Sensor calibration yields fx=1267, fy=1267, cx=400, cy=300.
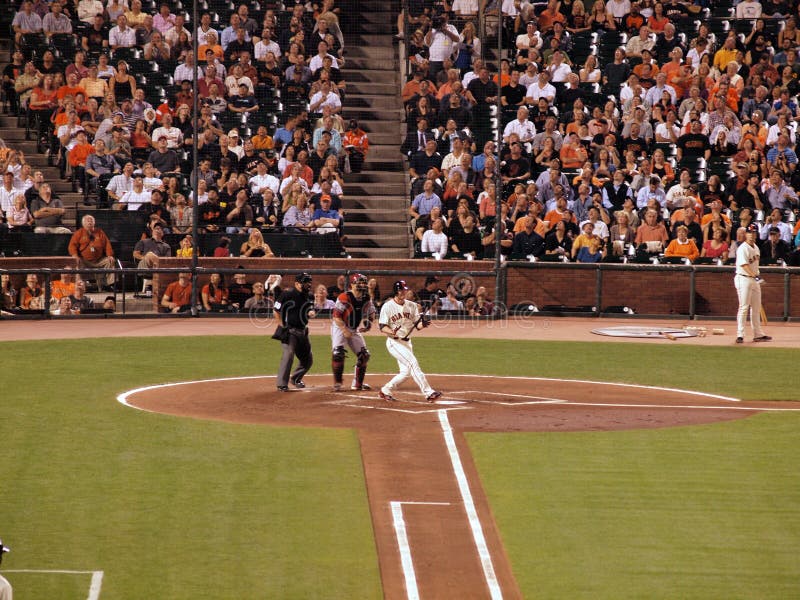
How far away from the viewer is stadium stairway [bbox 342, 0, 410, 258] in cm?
2842

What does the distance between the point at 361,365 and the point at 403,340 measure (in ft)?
3.28

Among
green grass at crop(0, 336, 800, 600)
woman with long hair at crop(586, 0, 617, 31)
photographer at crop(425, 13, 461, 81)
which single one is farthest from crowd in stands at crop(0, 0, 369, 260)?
green grass at crop(0, 336, 800, 600)

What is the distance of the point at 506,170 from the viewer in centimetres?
2772

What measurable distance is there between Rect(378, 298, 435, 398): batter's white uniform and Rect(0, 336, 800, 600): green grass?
2032mm

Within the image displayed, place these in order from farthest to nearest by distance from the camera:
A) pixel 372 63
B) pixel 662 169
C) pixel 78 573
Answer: pixel 372 63
pixel 662 169
pixel 78 573

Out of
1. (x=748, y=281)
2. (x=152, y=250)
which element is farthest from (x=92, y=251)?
(x=748, y=281)

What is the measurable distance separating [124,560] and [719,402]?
9888 millimetres

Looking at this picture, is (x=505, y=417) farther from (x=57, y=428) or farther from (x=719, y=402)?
(x=57, y=428)

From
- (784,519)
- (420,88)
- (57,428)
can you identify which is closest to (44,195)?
(420,88)

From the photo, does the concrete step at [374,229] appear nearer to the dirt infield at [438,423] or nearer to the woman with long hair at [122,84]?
the woman with long hair at [122,84]

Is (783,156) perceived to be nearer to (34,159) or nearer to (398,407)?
(398,407)

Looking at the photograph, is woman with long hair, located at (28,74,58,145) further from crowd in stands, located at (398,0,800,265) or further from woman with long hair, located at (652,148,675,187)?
woman with long hair, located at (652,148,675,187)

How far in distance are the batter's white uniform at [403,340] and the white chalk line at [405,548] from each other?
504 centimetres

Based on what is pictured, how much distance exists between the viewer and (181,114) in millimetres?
28547
